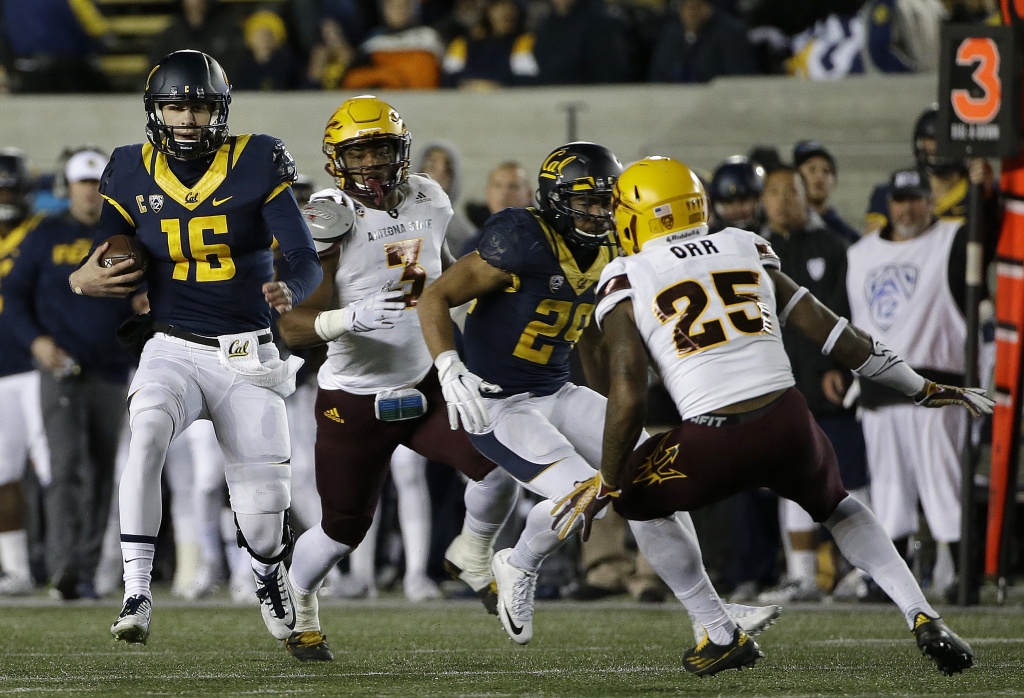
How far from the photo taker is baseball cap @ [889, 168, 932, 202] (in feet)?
26.1

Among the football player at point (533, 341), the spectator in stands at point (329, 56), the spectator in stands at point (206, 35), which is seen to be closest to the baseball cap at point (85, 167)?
the spectator in stands at point (329, 56)

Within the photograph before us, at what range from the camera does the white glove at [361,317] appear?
5289 millimetres

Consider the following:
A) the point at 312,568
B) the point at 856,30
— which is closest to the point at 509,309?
the point at 312,568

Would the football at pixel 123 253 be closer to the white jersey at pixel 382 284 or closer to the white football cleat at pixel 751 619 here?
the white jersey at pixel 382 284

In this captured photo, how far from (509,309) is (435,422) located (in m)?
0.54

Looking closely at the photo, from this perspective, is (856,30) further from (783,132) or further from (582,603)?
(582,603)

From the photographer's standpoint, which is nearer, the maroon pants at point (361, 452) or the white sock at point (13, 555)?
the maroon pants at point (361, 452)

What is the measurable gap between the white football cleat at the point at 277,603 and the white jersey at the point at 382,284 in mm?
764

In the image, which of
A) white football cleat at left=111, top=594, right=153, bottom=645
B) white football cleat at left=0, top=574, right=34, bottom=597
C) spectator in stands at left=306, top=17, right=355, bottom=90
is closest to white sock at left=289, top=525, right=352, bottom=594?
white football cleat at left=111, top=594, right=153, bottom=645

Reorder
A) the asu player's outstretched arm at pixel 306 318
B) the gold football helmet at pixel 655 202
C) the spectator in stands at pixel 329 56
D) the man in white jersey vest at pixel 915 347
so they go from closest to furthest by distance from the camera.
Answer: the gold football helmet at pixel 655 202
the asu player's outstretched arm at pixel 306 318
the man in white jersey vest at pixel 915 347
the spectator in stands at pixel 329 56

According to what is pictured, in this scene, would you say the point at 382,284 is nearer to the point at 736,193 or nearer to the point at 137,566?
the point at 137,566

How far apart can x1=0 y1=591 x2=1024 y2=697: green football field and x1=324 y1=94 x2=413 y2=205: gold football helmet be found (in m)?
1.62

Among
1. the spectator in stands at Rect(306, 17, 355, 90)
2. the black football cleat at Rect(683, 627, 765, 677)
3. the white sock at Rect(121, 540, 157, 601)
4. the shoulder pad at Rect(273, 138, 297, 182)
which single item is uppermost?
the spectator in stands at Rect(306, 17, 355, 90)

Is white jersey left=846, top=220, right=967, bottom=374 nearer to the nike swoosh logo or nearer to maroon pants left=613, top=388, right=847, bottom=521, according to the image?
the nike swoosh logo
